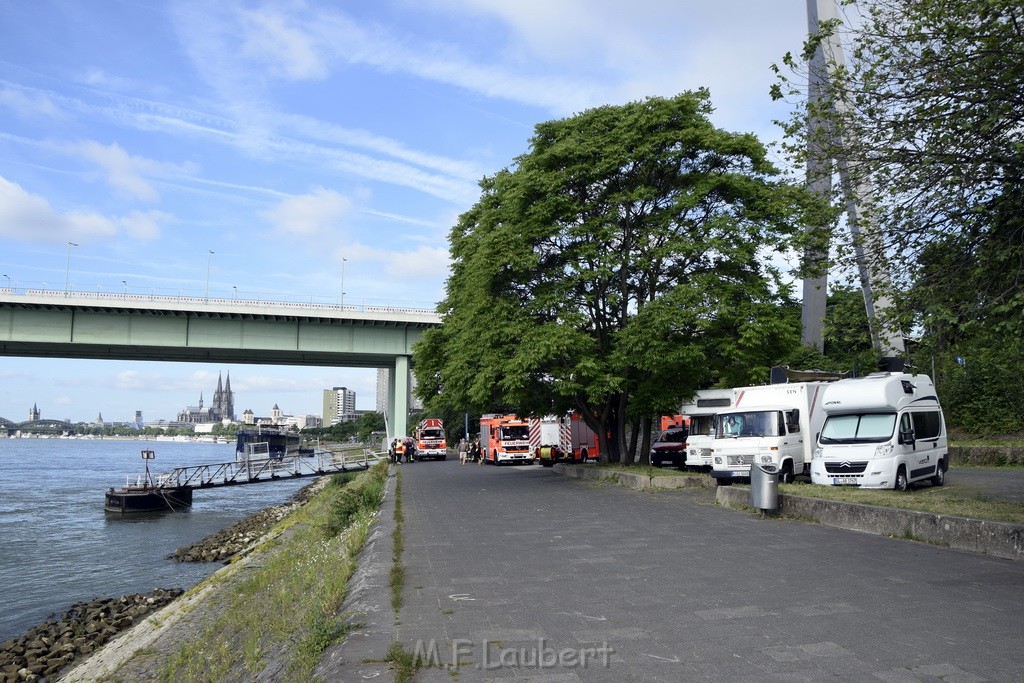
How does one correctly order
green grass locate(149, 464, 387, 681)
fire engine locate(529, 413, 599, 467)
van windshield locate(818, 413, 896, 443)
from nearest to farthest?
green grass locate(149, 464, 387, 681)
van windshield locate(818, 413, 896, 443)
fire engine locate(529, 413, 599, 467)

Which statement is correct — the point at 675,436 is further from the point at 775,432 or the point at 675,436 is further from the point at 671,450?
the point at 775,432

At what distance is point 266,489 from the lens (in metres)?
57.7

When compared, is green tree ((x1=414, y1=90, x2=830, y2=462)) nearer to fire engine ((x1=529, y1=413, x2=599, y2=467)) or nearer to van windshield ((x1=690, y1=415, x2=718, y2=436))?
van windshield ((x1=690, y1=415, x2=718, y2=436))

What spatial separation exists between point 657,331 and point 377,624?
55.6ft

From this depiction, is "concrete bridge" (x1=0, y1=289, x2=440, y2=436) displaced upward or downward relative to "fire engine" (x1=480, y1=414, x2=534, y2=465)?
upward

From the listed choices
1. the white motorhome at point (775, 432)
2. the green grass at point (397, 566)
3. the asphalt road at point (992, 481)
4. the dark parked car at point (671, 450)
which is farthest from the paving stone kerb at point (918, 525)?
the dark parked car at point (671, 450)

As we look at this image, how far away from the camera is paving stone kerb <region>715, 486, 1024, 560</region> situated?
413 inches

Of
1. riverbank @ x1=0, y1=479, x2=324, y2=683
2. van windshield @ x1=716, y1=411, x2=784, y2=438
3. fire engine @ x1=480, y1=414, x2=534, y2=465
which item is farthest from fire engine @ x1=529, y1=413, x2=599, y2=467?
riverbank @ x1=0, y1=479, x2=324, y2=683

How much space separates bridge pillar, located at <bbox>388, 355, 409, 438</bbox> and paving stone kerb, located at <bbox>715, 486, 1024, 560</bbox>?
38093 millimetres

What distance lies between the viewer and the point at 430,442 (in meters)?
57.3

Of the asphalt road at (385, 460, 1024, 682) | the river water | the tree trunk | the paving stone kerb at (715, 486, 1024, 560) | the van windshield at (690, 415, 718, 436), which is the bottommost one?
the river water

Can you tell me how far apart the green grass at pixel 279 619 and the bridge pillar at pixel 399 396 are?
36.4 meters

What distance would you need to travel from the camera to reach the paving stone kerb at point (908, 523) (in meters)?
10.5

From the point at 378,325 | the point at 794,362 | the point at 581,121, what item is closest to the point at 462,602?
the point at 581,121
